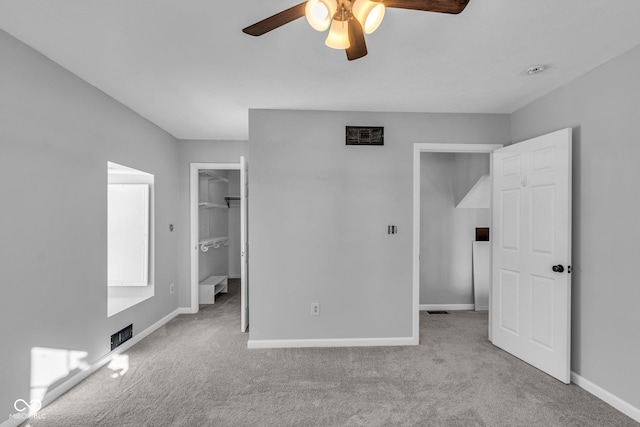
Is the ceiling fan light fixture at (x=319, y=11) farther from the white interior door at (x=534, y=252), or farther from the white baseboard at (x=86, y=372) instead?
the white baseboard at (x=86, y=372)

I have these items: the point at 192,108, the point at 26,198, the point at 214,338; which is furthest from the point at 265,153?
the point at 214,338

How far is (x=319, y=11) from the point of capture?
1253 mm

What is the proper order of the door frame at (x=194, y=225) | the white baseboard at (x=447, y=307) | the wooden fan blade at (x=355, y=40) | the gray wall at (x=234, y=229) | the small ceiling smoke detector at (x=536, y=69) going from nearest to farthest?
the wooden fan blade at (x=355, y=40), the small ceiling smoke detector at (x=536, y=69), the door frame at (x=194, y=225), the white baseboard at (x=447, y=307), the gray wall at (x=234, y=229)

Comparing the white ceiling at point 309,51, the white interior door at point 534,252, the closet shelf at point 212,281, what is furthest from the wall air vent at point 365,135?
the closet shelf at point 212,281

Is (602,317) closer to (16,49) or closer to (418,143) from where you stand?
(418,143)

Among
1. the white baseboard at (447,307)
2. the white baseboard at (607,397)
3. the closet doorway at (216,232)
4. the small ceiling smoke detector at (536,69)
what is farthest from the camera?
the white baseboard at (447,307)

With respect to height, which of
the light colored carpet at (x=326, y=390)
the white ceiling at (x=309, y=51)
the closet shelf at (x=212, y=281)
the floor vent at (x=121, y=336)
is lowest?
the light colored carpet at (x=326, y=390)

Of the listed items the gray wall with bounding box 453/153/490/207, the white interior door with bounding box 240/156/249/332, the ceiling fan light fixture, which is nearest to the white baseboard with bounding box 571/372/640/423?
the gray wall with bounding box 453/153/490/207

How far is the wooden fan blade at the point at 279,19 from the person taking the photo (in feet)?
4.12

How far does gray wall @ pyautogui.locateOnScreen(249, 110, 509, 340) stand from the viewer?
10.8 feet

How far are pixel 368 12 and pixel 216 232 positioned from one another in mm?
5530

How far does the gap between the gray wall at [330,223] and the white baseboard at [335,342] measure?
49 millimetres

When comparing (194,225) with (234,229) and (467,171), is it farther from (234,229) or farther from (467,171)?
(467,171)

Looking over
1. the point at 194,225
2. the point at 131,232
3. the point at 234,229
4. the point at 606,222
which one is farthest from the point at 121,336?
the point at 606,222
